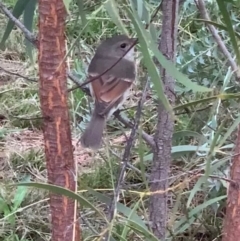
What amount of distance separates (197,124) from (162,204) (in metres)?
1.03

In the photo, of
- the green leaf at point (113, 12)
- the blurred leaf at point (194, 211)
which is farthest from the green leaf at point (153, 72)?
the blurred leaf at point (194, 211)

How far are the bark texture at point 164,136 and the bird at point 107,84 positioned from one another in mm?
345

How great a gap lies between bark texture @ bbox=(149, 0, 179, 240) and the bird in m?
0.35

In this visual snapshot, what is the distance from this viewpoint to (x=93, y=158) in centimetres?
267

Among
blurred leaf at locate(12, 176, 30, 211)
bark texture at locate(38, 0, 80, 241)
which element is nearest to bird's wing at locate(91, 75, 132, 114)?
blurred leaf at locate(12, 176, 30, 211)

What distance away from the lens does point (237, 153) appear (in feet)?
3.60

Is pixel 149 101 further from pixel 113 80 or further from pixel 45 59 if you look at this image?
pixel 45 59

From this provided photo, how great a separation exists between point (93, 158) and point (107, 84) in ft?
2.42

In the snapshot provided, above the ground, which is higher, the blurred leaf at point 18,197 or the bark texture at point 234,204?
the bark texture at point 234,204

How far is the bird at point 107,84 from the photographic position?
1800 mm

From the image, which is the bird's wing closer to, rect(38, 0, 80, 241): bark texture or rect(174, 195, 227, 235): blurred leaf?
rect(174, 195, 227, 235): blurred leaf

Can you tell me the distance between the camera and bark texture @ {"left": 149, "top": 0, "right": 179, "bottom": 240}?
1.28 meters

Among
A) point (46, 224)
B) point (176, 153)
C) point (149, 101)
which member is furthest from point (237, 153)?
point (149, 101)

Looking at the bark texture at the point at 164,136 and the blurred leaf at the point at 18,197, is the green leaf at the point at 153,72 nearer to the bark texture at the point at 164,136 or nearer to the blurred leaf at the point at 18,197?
the bark texture at the point at 164,136
